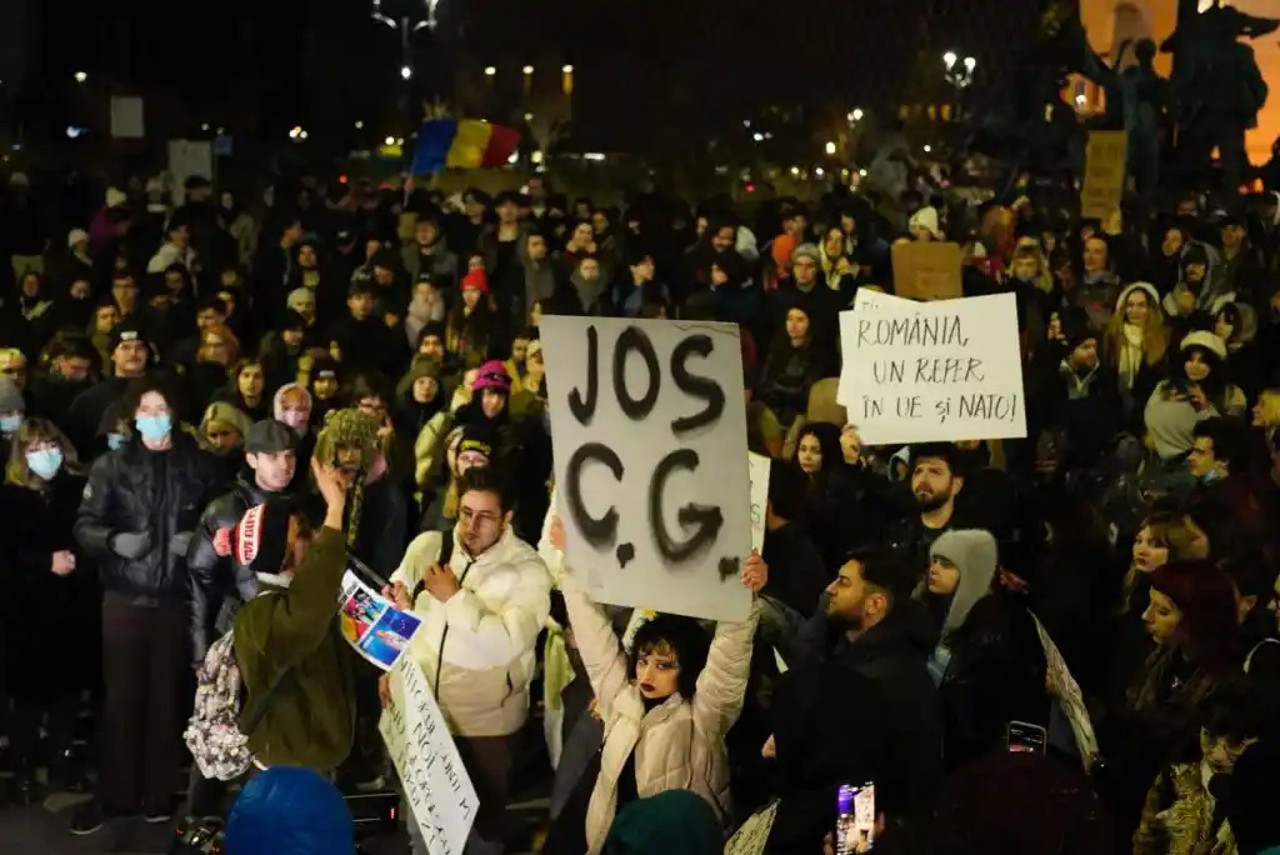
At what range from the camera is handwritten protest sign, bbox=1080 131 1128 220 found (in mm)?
11656

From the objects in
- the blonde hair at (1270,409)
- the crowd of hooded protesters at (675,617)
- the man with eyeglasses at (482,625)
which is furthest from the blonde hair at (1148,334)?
the man with eyeglasses at (482,625)

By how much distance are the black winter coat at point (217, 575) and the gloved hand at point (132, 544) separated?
29cm

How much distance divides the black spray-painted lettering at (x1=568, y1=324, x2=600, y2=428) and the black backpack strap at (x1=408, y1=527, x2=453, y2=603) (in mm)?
1145

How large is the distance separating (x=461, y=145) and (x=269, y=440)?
36.3 ft

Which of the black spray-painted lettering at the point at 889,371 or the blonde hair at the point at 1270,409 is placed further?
the blonde hair at the point at 1270,409

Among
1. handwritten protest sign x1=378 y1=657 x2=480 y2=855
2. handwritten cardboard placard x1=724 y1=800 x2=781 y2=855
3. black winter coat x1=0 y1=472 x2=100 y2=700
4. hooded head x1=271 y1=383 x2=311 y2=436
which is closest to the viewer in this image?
handwritten cardboard placard x1=724 y1=800 x2=781 y2=855

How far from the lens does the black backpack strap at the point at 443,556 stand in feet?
16.3

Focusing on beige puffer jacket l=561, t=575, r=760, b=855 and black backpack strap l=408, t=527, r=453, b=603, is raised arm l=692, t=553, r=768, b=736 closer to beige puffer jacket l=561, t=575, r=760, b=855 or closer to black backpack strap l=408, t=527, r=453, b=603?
beige puffer jacket l=561, t=575, r=760, b=855

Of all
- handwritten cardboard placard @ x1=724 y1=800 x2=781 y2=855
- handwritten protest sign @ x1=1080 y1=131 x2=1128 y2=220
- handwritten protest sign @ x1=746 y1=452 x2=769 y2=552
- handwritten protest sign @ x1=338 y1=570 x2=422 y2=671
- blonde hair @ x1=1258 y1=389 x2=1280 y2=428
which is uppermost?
handwritten protest sign @ x1=1080 y1=131 x2=1128 y2=220

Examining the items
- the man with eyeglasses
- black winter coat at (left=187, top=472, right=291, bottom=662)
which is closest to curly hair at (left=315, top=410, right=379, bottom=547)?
black winter coat at (left=187, top=472, right=291, bottom=662)

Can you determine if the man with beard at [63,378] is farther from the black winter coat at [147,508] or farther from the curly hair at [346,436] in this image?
the curly hair at [346,436]

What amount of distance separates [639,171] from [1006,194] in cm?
1200

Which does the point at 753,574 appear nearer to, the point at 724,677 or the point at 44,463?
the point at 724,677

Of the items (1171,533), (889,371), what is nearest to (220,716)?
(889,371)
